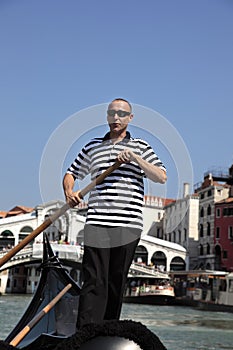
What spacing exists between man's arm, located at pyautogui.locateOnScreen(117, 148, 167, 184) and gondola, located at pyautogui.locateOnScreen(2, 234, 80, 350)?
1.11 feet

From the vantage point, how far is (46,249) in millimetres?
2025

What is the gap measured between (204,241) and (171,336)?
11116 millimetres

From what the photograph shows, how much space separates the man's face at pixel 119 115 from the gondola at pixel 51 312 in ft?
1.29

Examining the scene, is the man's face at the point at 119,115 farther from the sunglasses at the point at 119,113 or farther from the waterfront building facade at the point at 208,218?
the waterfront building facade at the point at 208,218

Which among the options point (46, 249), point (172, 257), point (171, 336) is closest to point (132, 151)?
point (46, 249)

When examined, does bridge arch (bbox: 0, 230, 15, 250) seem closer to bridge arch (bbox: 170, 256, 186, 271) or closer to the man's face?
bridge arch (bbox: 170, 256, 186, 271)

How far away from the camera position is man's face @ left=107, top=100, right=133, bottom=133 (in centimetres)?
107

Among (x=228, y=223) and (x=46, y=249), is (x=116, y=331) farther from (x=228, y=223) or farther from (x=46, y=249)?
(x=228, y=223)

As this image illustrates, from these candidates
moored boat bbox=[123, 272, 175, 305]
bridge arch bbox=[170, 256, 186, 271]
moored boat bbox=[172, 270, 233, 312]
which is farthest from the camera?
bridge arch bbox=[170, 256, 186, 271]

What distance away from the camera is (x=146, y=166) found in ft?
3.52

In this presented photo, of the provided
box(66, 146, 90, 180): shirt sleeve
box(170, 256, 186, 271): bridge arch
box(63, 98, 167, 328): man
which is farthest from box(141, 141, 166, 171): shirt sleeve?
box(170, 256, 186, 271): bridge arch

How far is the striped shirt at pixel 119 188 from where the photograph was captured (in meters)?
1.09

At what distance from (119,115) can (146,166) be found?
0.30ft

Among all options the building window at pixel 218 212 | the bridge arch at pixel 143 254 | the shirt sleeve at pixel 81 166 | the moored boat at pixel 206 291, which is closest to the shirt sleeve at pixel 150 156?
the shirt sleeve at pixel 81 166
